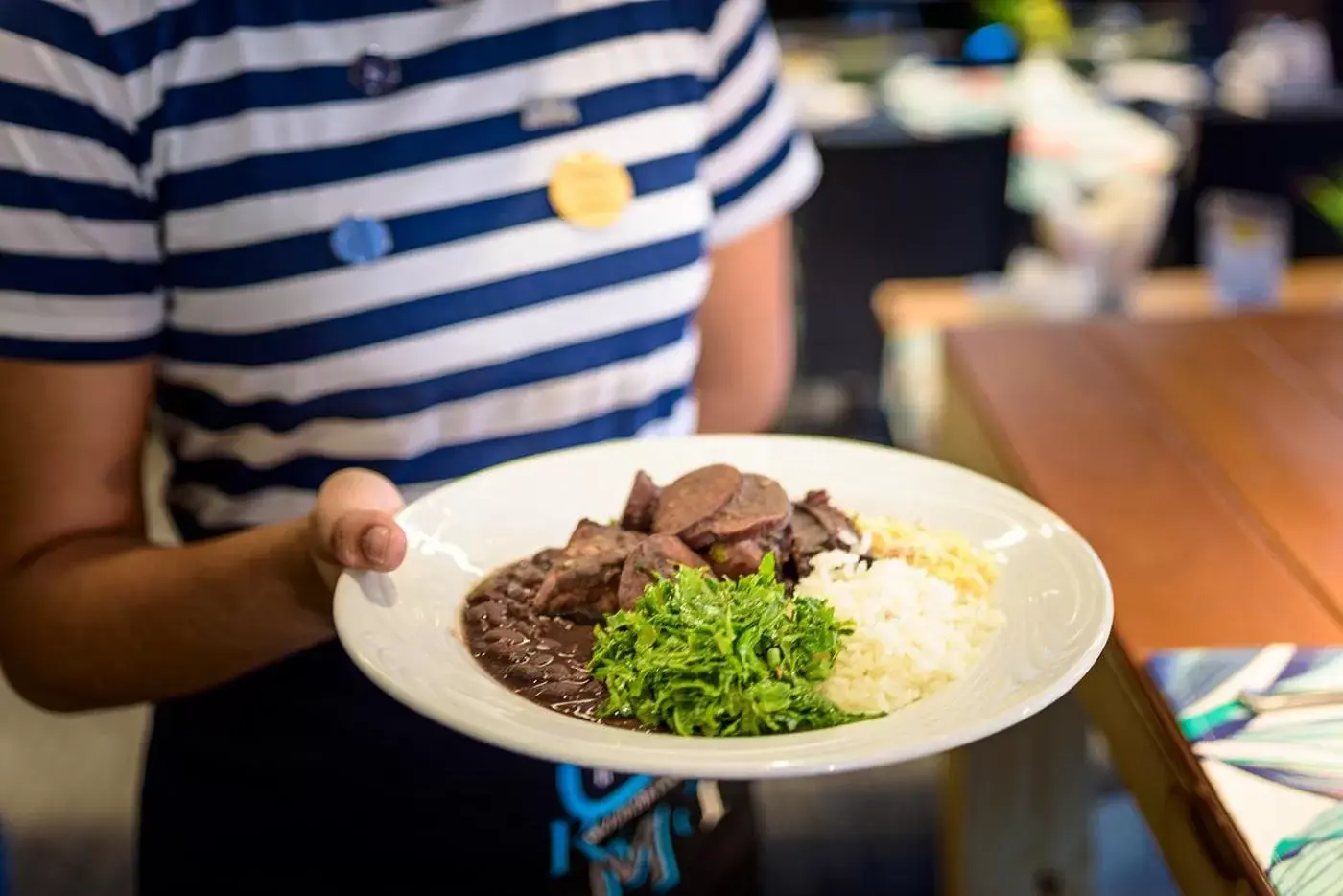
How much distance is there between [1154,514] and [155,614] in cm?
104

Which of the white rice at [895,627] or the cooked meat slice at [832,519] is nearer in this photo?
the white rice at [895,627]

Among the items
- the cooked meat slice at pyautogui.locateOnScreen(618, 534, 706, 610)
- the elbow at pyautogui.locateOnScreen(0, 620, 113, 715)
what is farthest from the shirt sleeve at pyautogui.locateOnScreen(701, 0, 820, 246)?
the elbow at pyautogui.locateOnScreen(0, 620, 113, 715)

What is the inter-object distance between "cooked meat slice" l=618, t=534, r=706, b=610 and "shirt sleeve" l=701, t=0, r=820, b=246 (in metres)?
0.61

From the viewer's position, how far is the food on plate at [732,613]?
0.97 m

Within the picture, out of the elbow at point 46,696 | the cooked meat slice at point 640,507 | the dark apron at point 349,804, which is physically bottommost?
the dark apron at point 349,804

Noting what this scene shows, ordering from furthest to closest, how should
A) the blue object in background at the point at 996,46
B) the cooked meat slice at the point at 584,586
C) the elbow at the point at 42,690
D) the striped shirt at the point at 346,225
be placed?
the blue object in background at the point at 996,46, the elbow at the point at 42,690, the striped shirt at the point at 346,225, the cooked meat slice at the point at 584,586

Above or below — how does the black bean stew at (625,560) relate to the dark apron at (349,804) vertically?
above

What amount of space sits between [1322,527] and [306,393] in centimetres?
107

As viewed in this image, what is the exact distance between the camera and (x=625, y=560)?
3.56ft

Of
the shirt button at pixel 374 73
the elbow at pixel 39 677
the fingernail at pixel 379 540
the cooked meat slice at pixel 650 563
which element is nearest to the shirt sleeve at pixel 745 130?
the shirt button at pixel 374 73

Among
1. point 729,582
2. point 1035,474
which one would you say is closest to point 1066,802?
point 1035,474

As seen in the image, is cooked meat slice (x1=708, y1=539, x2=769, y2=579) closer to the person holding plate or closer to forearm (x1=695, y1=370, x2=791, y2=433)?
the person holding plate

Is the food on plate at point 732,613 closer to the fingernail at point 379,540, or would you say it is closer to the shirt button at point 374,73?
the fingernail at point 379,540

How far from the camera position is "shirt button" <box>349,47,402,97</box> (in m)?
1.27
